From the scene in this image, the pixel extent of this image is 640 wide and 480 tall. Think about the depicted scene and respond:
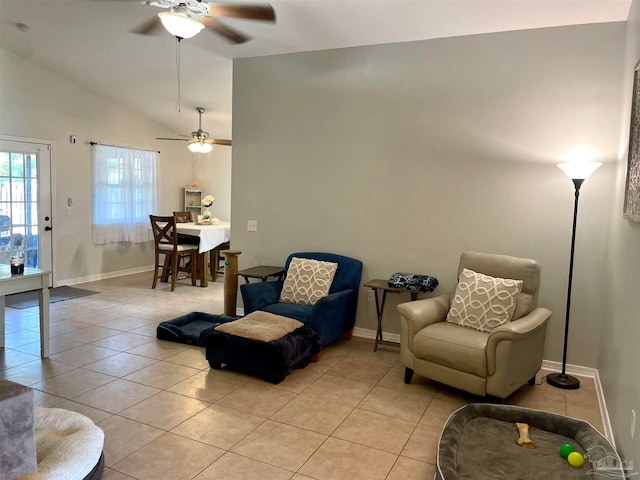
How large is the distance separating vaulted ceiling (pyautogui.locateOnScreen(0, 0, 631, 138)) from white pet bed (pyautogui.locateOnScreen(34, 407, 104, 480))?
10.3 feet

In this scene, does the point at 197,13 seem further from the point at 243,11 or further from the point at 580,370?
the point at 580,370

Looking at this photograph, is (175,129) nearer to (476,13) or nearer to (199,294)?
(199,294)

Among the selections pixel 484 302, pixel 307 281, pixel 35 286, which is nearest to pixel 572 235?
pixel 484 302

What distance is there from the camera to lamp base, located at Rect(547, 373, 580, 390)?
335 centimetres

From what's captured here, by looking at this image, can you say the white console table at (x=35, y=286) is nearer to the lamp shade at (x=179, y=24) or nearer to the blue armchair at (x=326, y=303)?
the blue armchair at (x=326, y=303)

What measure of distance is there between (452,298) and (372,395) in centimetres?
101

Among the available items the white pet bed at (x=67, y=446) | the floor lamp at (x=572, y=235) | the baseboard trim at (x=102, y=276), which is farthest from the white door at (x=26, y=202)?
the floor lamp at (x=572, y=235)

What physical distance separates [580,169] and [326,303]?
2095mm

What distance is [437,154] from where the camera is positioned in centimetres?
400

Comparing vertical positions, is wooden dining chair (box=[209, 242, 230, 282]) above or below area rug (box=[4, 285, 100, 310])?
above

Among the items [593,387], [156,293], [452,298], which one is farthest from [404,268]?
[156,293]

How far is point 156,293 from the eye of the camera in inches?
238

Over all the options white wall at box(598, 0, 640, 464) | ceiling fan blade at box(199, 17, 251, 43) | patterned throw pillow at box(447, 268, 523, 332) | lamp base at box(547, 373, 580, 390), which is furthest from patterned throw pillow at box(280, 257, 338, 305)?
white wall at box(598, 0, 640, 464)

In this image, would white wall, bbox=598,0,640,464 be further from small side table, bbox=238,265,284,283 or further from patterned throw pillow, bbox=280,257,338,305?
small side table, bbox=238,265,284,283
